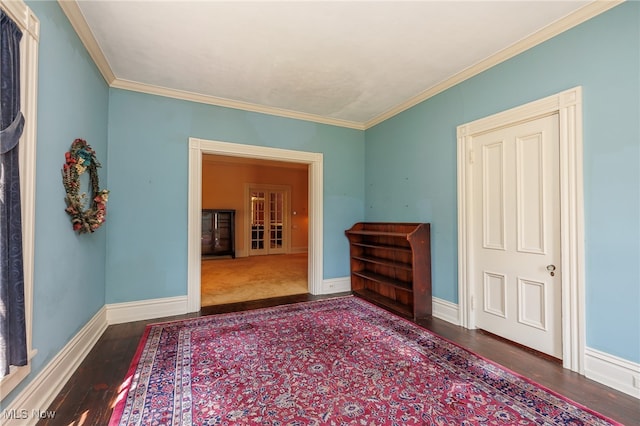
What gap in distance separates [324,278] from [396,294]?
1126 millimetres

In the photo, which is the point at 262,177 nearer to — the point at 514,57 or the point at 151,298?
the point at 151,298

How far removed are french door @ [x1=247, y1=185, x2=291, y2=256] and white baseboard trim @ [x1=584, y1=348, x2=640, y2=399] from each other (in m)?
7.72

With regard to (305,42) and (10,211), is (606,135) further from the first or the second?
(10,211)

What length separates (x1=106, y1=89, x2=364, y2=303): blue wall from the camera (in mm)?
3156

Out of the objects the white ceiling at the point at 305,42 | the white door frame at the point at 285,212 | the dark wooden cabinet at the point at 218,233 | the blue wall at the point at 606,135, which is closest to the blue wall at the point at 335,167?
the blue wall at the point at 606,135

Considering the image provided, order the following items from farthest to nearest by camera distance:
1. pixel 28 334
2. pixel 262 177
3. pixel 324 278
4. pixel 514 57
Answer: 1. pixel 262 177
2. pixel 324 278
3. pixel 514 57
4. pixel 28 334

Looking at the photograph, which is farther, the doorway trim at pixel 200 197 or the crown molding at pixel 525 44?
the doorway trim at pixel 200 197

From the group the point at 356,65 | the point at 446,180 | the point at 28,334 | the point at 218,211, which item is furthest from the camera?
the point at 218,211

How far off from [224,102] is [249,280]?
10.1ft

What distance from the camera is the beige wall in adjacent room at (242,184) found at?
810cm

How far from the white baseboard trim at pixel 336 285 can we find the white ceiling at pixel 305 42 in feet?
8.89

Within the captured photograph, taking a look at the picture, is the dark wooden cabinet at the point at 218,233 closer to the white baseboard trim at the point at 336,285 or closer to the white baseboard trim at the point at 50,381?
the white baseboard trim at the point at 336,285

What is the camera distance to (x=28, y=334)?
155 cm

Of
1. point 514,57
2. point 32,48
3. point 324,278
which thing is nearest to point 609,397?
point 514,57
